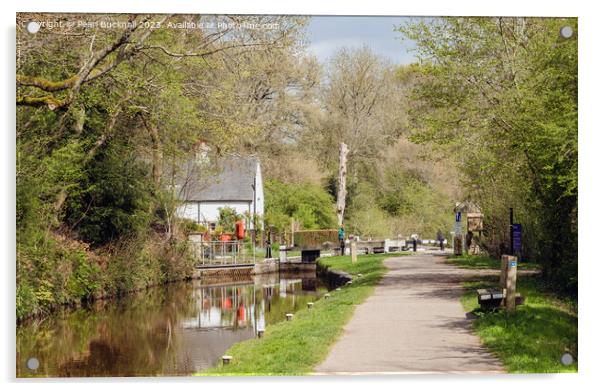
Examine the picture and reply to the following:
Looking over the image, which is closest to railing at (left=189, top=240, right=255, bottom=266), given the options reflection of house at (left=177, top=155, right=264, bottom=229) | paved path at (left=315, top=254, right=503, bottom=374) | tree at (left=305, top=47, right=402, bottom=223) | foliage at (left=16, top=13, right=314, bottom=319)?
reflection of house at (left=177, top=155, right=264, bottom=229)

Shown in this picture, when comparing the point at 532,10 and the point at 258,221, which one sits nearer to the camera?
the point at 532,10

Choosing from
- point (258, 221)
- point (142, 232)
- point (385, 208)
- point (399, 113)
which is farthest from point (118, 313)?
point (258, 221)

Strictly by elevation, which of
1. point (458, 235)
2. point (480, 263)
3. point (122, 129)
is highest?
point (122, 129)

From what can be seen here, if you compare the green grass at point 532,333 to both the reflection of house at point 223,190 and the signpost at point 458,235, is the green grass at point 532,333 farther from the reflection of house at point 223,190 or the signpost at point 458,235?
the signpost at point 458,235

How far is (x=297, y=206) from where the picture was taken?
34125mm

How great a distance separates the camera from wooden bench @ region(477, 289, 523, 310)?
15.2 meters

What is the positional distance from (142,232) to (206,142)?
3.33 m

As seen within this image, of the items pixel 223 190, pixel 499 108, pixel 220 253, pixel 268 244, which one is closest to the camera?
pixel 499 108

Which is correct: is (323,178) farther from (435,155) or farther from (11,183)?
(11,183)

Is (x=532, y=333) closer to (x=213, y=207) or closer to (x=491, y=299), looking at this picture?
(x=491, y=299)

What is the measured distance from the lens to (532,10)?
14.0 m

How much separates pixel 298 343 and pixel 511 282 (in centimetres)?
370

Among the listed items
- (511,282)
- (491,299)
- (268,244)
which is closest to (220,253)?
(268,244)

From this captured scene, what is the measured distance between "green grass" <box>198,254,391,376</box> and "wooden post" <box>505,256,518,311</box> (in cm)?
264
